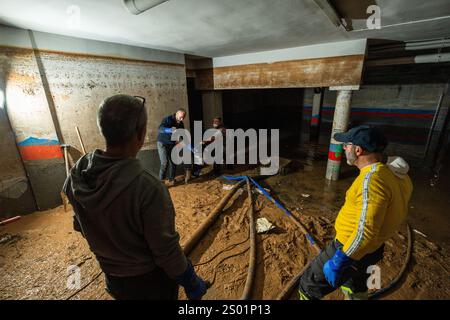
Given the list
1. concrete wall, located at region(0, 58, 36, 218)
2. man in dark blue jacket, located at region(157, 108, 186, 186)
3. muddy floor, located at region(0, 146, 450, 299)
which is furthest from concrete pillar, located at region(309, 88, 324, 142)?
concrete wall, located at region(0, 58, 36, 218)

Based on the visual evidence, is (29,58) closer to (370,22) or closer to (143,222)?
(143,222)

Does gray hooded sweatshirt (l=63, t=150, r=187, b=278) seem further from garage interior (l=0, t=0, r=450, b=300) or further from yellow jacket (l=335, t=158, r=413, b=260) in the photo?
garage interior (l=0, t=0, r=450, b=300)

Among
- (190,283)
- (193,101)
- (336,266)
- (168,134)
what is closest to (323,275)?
(336,266)

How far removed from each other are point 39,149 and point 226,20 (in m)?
4.32

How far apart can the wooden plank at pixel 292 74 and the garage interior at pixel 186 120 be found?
30mm

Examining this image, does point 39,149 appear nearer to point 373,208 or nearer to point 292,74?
point 373,208

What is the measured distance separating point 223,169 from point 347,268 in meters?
5.34

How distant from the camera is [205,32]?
12.5 ft

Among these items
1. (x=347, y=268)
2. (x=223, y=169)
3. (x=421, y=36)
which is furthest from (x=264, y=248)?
(x=421, y=36)

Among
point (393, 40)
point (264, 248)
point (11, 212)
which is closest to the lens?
point (264, 248)

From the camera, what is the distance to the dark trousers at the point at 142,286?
128 centimetres

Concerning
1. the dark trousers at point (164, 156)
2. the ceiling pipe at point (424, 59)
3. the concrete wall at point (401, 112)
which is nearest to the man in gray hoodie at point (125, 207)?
the dark trousers at point (164, 156)

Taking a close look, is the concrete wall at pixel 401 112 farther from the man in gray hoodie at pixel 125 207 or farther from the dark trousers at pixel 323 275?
the man in gray hoodie at pixel 125 207
